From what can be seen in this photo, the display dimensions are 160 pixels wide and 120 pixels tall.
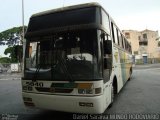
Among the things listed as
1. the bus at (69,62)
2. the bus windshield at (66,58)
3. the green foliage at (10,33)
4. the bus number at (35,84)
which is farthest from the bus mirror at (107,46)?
the green foliage at (10,33)

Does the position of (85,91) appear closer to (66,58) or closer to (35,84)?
(66,58)

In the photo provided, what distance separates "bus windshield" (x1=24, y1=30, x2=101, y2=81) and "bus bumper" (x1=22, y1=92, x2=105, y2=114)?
1.59 ft

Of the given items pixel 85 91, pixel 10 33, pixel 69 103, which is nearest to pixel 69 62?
pixel 85 91

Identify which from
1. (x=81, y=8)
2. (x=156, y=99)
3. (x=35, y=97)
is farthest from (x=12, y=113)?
(x=156, y=99)

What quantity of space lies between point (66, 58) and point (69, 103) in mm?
1134

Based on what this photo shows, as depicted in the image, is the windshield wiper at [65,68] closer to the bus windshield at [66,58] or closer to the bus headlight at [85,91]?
the bus windshield at [66,58]

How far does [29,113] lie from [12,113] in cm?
55

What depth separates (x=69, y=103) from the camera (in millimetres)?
5516

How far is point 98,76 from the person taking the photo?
17.7ft

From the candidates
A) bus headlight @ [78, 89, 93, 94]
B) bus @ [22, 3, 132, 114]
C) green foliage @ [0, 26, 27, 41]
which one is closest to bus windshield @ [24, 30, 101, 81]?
bus @ [22, 3, 132, 114]

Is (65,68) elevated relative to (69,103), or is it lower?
elevated

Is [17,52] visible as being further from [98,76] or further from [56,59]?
[98,76]

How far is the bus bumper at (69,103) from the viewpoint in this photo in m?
5.32

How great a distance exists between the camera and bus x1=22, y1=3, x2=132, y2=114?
5.41 m
